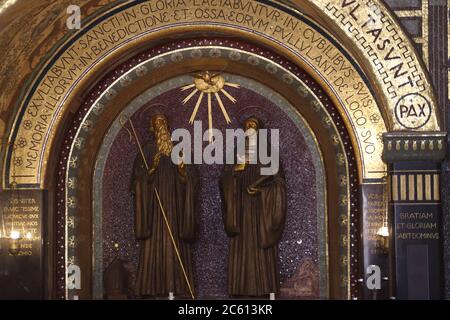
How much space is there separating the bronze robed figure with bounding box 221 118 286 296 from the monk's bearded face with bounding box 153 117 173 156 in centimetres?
103

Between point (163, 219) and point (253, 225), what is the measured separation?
4.35 feet

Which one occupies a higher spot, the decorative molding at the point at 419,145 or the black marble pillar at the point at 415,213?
the decorative molding at the point at 419,145

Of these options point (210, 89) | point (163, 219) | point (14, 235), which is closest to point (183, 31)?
point (210, 89)

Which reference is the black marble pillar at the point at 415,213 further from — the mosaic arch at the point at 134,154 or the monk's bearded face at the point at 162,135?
the monk's bearded face at the point at 162,135

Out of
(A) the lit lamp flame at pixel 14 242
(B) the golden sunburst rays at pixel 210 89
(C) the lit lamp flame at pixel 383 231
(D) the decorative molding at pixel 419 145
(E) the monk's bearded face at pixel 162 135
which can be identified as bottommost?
(A) the lit lamp flame at pixel 14 242

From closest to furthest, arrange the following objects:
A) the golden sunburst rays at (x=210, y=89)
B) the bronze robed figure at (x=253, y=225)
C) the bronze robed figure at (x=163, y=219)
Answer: the bronze robed figure at (x=253, y=225) → the bronze robed figure at (x=163, y=219) → the golden sunburst rays at (x=210, y=89)

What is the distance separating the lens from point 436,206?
16078mm

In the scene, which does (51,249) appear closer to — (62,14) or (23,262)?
(23,262)

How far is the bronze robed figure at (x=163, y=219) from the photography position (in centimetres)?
1802

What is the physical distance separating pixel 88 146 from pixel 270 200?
2.78 metres

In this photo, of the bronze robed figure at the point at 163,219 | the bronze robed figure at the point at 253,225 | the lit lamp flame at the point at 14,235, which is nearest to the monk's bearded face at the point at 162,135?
the bronze robed figure at the point at 163,219

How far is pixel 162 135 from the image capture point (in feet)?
59.8

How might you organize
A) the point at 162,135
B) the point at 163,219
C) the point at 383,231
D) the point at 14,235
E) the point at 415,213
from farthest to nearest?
1. the point at 162,135
2. the point at 163,219
3. the point at 14,235
4. the point at 383,231
5. the point at 415,213

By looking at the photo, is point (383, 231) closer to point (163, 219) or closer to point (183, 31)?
point (163, 219)
